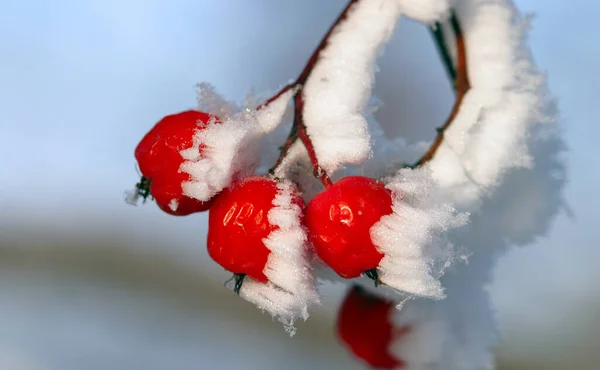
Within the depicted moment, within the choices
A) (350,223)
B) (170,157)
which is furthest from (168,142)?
(350,223)

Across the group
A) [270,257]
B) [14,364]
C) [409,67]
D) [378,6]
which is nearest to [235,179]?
[270,257]

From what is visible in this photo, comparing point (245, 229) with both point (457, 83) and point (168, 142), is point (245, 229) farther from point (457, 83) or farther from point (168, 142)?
point (457, 83)

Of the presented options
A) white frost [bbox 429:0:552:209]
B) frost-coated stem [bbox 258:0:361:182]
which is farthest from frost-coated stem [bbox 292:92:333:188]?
white frost [bbox 429:0:552:209]

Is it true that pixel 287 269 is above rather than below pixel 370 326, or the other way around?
above

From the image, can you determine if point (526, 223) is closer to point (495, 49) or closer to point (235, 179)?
point (495, 49)

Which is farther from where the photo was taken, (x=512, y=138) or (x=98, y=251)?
A: (x=98, y=251)

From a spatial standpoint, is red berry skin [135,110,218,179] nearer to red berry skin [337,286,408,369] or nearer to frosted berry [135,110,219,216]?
frosted berry [135,110,219,216]
